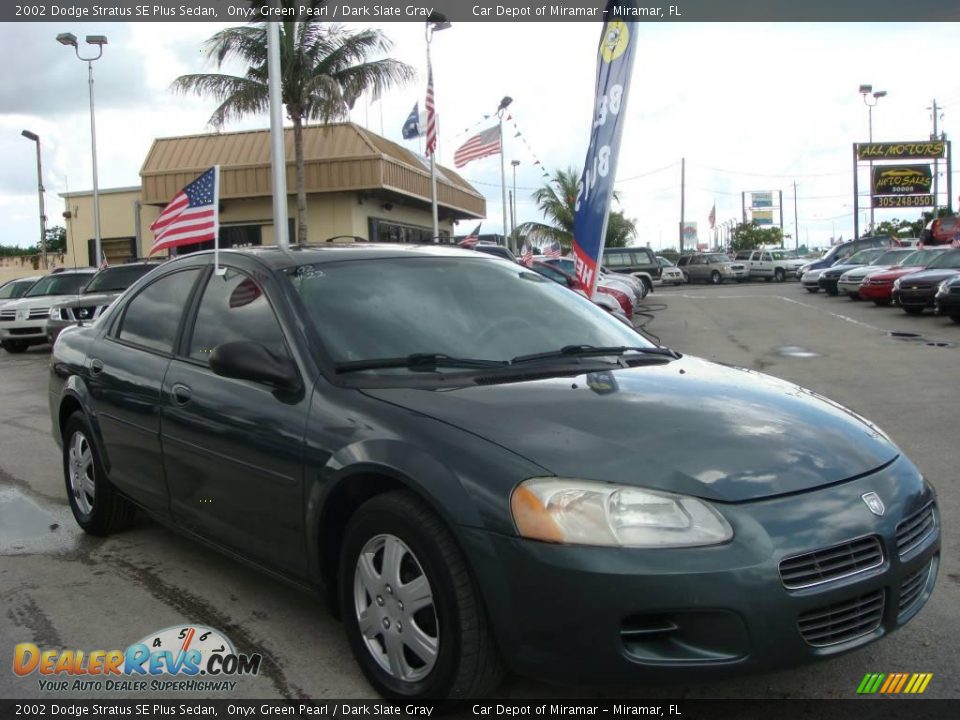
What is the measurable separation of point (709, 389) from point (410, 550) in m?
1.25

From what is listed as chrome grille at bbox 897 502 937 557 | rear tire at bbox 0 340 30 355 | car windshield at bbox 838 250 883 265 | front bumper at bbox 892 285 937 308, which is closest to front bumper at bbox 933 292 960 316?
front bumper at bbox 892 285 937 308

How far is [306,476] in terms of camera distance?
3.12 m

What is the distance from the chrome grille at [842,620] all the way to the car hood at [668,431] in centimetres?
34

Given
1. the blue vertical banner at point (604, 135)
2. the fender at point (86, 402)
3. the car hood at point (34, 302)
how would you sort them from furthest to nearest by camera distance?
the car hood at point (34, 302)
the blue vertical banner at point (604, 135)
the fender at point (86, 402)

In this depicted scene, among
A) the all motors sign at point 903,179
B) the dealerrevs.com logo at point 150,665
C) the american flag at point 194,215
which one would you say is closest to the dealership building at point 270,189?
the american flag at point 194,215

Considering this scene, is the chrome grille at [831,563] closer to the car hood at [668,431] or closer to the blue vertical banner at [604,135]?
the car hood at [668,431]

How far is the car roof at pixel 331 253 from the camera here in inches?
153

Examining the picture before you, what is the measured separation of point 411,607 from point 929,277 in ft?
61.0

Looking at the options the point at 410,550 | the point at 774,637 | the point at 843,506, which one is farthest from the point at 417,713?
the point at 843,506

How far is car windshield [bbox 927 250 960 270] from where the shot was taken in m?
20.2

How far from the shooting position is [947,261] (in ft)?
67.2

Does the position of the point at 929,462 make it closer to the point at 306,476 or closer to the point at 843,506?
the point at 843,506

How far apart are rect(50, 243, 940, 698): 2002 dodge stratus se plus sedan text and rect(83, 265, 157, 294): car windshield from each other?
13.2 metres

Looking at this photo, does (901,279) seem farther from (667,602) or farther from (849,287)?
(667,602)
